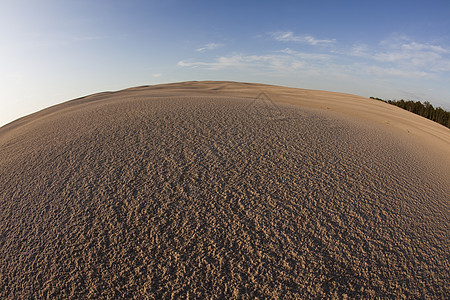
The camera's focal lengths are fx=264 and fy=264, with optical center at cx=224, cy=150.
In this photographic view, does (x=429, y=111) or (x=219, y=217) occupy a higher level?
(x=429, y=111)

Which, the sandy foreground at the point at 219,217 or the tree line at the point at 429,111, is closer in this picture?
the sandy foreground at the point at 219,217

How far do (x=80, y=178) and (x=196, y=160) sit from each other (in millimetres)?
698

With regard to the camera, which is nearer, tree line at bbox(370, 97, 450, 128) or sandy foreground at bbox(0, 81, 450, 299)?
sandy foreground at bbox(0, 81, 450, 299)

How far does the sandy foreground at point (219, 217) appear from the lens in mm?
993

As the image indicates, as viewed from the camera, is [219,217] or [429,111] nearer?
[219,217]

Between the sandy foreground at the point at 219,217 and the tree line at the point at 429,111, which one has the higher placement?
the tree line at the point at 429,111

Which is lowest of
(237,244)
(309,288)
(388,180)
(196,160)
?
(309,288)

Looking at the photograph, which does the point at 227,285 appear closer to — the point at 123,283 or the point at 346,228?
the point at 123,283

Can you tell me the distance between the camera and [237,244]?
110 centimetres

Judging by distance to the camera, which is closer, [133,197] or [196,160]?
[133,197]

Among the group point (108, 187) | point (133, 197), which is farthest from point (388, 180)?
point (108, 187)

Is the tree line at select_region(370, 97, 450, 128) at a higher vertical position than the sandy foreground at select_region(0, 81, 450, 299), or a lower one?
higher

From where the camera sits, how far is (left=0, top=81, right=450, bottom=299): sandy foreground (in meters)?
0.99

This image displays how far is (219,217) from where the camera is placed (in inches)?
48.3
